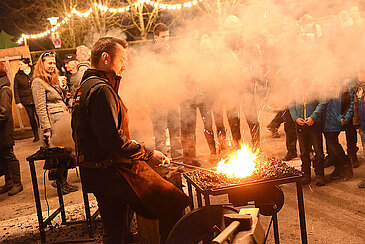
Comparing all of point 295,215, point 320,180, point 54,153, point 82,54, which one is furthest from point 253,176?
point 82,54

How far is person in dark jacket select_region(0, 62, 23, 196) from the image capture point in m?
5.95

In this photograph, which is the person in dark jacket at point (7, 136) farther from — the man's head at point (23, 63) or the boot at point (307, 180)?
the boot at point (307, 180)

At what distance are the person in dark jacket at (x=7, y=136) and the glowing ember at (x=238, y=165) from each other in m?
4.03

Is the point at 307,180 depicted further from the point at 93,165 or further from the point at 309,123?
the point at 93,165

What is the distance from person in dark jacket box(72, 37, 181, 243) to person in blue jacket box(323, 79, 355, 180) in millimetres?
2976

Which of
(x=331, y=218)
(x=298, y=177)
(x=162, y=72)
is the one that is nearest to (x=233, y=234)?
(x=298, y=177)

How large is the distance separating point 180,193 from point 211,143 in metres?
3.67

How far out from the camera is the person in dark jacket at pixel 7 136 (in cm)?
595

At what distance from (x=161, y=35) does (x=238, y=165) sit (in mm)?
Answer: 3467

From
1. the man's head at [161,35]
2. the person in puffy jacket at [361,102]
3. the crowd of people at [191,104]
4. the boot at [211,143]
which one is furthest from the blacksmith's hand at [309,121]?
the man's head at [161,35]

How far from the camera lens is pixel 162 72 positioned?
20.6 ft

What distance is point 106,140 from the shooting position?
2.88 meters

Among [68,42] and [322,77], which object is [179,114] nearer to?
[322,77]

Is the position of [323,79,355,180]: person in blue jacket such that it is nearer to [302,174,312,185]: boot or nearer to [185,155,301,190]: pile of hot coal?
[302,174,312,185]: boot
